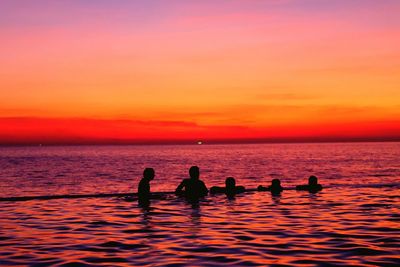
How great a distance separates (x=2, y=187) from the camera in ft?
153

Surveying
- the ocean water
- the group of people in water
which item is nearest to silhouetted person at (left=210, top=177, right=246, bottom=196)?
the group of people in water

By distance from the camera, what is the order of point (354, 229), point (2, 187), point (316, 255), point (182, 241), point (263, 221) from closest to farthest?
point (316, 255) → point (182, 241) → point (354, 229) → point (263, 221) → point (2, 187)

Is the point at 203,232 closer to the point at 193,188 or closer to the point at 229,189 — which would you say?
the point at 193,188

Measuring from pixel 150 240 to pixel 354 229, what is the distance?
6.95 metres

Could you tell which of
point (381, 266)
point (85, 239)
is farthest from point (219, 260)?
point (85, 239)

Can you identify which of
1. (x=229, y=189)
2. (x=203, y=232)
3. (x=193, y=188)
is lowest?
(x=203, y=232)

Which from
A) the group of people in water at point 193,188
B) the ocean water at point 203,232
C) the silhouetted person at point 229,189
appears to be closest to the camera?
the ocean water at point 203,232

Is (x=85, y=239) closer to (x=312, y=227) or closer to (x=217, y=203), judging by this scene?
(x=312, y=227)

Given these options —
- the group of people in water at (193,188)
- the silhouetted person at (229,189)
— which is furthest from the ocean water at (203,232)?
the silhouetted person at (229,189)

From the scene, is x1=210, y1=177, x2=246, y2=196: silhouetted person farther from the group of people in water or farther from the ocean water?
the ocean water

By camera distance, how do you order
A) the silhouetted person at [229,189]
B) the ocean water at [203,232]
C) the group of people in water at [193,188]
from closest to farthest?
the ocean water at [203,232], the group of people in water at [193,188], the silhouetted person at [229,189]

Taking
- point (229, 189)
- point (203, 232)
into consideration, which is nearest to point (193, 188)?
point (229, 189)

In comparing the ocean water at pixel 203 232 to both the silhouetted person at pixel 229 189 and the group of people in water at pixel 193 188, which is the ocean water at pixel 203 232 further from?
the silhouetted person at pixel 229 189

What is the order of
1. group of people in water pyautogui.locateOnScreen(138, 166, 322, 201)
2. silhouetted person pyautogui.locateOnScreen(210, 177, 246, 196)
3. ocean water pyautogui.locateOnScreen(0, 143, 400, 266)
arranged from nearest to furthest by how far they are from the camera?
ocean water pyautogui.locateOnScreen(0, 143, 400, 266) → group of people in water pyautogui.locateOnScreen(138, 166, 322, 201) → silhouetted person pyautogui.locateOnScreen(210, 177, 246, 196)
